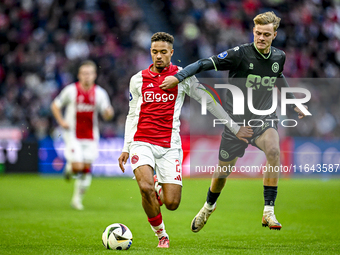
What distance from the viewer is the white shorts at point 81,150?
384 inches

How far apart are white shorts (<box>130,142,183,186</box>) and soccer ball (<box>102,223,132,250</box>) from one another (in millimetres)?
697

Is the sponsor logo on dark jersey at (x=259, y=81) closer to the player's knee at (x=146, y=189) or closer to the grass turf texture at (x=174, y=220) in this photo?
the player's knee at (x=146, y=189)

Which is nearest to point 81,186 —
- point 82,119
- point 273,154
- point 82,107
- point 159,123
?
point 82,119

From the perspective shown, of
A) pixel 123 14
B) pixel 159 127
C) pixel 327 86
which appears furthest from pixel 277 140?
pixel 123 14

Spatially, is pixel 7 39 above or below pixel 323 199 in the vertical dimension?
above

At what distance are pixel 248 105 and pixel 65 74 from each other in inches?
409

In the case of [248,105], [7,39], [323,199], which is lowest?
[323,199]

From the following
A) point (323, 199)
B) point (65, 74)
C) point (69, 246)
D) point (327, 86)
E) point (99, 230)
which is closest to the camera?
point (69, 246)

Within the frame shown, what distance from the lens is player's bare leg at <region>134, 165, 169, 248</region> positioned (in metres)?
5.20

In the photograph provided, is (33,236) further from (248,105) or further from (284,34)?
(284,34)

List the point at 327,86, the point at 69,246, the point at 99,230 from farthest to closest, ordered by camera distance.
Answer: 1. the point at 327,86
2. the point at 99,230
3. the point at 69,246

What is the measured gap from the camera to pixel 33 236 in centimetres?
610

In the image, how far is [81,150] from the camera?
9906mm

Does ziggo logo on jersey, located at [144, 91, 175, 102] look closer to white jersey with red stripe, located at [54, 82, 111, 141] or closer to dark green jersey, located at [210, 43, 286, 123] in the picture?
dark green jersey, located at [210, 43, 286, 123]
